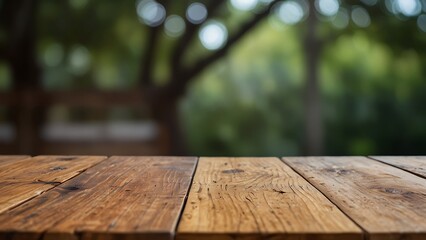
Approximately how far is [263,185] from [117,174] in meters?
0.30

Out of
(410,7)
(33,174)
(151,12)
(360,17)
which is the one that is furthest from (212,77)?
(33,174)

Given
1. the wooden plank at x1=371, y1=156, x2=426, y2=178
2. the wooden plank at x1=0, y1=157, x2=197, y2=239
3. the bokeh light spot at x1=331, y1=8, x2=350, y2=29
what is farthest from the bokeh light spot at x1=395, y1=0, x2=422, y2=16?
the wooden plank at x1=0, y1=157, x2=197, y2=239

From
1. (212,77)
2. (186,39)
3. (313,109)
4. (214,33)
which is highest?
(214,33)

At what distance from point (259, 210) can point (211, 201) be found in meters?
0.09

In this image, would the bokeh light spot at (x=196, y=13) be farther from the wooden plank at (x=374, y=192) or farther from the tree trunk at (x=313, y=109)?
the wooden plank at (x=374, y=192)

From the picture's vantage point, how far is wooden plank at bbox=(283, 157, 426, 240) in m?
0.59

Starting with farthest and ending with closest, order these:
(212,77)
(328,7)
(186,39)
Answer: (212,77) < (328,7) < (186,39)

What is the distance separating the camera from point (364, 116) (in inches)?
242

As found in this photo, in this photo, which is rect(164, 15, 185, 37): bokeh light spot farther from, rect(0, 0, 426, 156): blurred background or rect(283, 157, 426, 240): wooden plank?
rect(283, 157, 426, 240): wooden plank

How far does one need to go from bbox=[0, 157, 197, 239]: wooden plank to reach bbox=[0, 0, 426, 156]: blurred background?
2.97 meters

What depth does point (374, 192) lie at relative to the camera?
81 cm

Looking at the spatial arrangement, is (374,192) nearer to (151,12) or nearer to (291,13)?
(151,12)

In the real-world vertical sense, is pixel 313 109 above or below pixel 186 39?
below

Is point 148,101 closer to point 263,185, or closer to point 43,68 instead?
point 43,68
